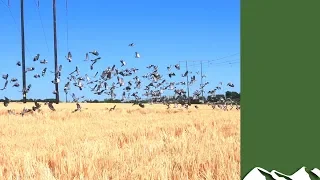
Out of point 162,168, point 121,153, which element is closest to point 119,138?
point 121,153

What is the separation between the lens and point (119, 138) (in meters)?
6.13
